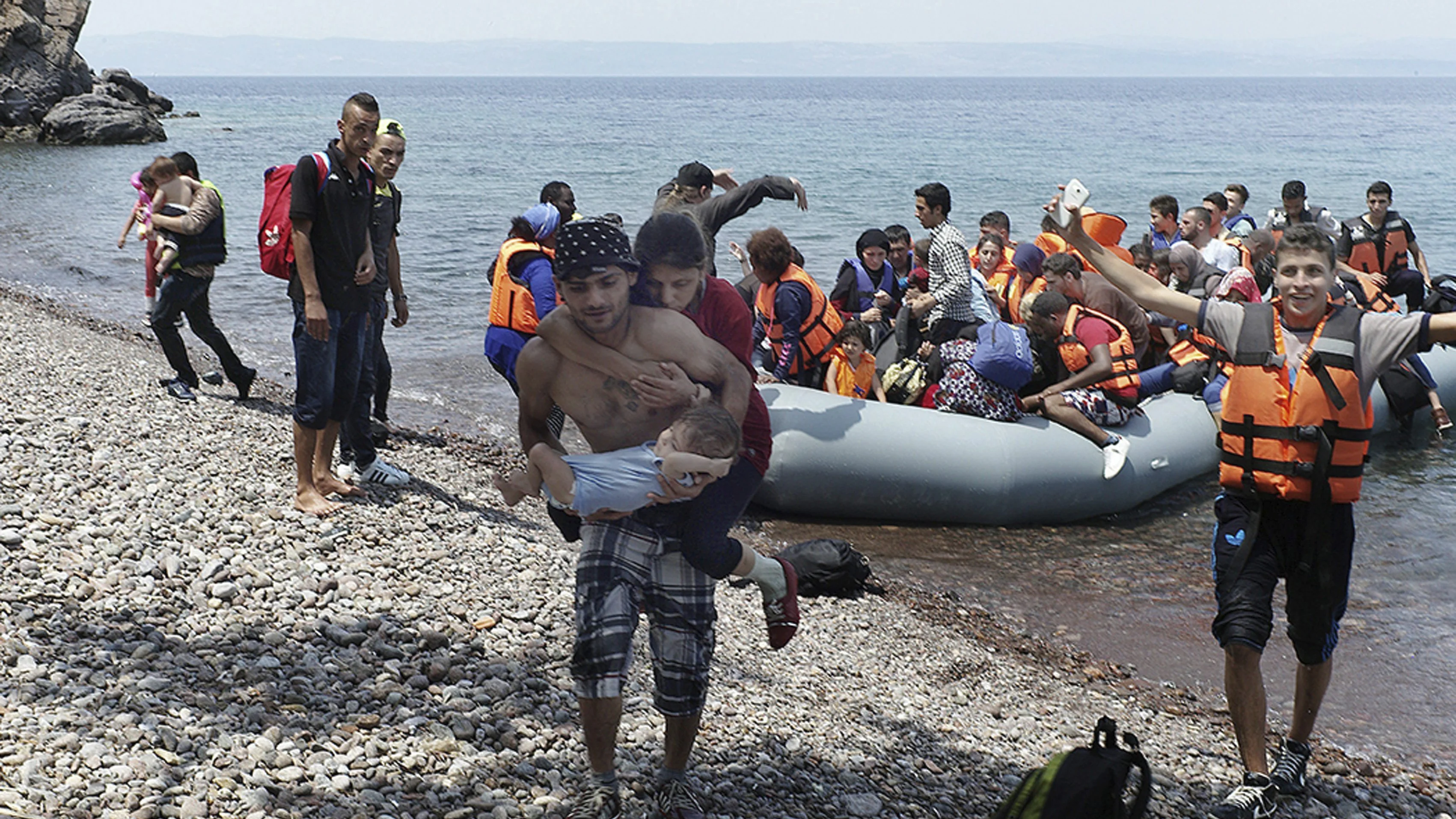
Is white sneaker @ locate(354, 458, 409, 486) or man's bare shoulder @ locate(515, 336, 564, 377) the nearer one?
man's bare shoulder @ locate(515, 336, 564, 377)

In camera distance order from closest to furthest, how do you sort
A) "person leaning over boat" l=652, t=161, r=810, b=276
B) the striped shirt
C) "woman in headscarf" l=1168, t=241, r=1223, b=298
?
"person leaning over boat" l=652, t=161, r=810, b=276 → the striped shirt → "woman in headscarf" l=1168, t=241, r=1223, b=298

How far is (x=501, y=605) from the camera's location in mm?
5020

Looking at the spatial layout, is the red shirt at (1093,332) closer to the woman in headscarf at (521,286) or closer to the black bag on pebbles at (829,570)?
the black bag on pebbles at (829,570)

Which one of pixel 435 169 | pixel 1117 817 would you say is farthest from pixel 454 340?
pixel 435 169

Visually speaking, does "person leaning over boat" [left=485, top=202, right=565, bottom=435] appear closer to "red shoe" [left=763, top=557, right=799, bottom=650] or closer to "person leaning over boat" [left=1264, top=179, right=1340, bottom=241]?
"red shoe" [left=763, top=557, right=799, bottom=650]

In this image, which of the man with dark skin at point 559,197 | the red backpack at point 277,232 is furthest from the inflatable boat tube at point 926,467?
the red backpack at point 277,232

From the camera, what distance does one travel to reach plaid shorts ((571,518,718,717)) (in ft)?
10.6

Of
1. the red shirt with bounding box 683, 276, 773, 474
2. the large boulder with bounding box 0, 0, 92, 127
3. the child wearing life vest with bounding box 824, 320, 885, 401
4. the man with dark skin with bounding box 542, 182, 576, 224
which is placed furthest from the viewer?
the large boulder with bounding box 0, 0, 92, 127

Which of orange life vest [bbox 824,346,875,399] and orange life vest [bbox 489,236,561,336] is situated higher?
orange life vest [bbox 489,236,561,336]

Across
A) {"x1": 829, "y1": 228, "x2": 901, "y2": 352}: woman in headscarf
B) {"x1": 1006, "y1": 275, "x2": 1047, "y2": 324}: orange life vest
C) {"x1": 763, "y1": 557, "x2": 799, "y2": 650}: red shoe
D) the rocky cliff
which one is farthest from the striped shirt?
the rocky cliff

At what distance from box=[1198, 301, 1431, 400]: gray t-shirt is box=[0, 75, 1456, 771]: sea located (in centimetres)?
213

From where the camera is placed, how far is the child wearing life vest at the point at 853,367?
26.2ft

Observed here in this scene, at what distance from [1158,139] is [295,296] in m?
64.7

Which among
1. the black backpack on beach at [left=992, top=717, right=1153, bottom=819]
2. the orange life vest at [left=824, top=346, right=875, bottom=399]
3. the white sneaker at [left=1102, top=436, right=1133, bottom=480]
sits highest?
the orange life vest at [left=824, top=346, right=875, bottom=399]
